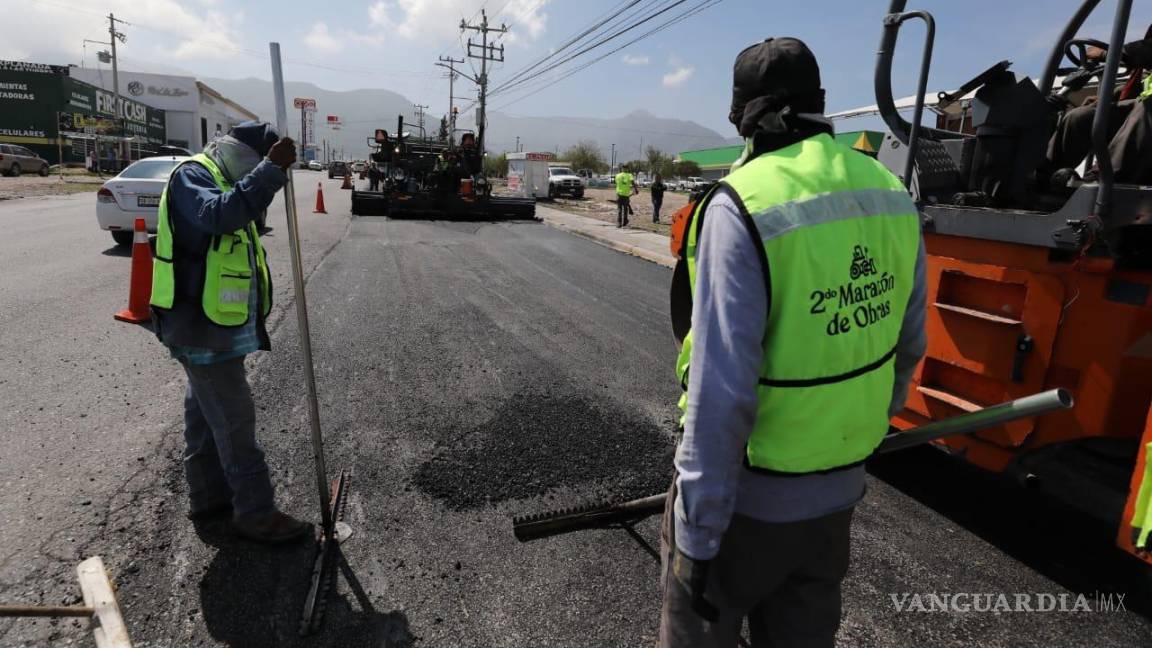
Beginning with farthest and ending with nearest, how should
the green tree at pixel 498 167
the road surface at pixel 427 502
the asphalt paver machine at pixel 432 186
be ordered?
the green tree at pixel 498 167 → the asphalt paver machine at pixel 432 186 → the road surface at pixel 427 502

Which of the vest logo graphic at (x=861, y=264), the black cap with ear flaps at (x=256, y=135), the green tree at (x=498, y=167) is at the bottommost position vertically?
the vest logo graphic at (x=861, y=264)

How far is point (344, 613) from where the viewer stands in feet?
8.12

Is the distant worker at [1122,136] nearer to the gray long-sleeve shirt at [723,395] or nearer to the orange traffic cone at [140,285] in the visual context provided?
the gray long-sleeve shirt at [723,395]

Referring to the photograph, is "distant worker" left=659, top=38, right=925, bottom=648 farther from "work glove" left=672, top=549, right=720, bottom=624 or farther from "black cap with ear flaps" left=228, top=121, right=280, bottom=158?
"black cap with ear flaps" left=228, top=121, right=280, bottom=158

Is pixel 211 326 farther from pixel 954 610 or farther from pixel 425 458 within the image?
pixel 954 610

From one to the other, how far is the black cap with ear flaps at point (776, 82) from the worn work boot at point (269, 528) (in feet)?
8.33

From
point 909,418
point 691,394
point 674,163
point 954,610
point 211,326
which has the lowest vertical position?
point 954,610

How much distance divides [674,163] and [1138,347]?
309ft

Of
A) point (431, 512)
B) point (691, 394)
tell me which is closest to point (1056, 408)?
point (691, 394)

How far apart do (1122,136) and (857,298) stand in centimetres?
236

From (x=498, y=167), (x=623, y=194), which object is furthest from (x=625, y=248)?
(x=498, y=167)

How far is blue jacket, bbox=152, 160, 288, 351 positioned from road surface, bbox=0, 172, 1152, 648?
3.01 ft

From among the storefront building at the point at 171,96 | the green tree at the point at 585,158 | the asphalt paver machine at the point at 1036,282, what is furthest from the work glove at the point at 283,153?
the green tree at the point at 585,158

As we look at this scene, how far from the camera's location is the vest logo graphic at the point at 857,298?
1.39 metres
